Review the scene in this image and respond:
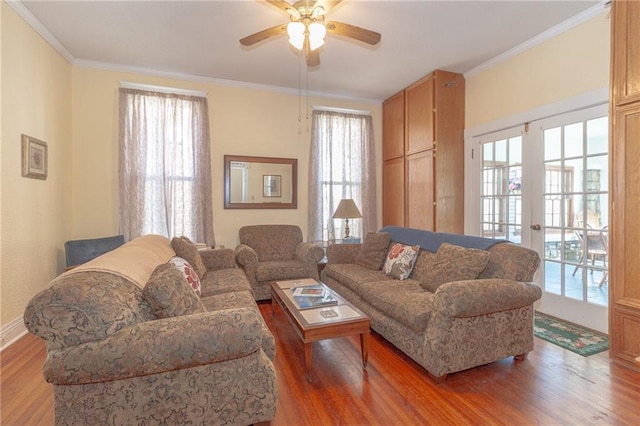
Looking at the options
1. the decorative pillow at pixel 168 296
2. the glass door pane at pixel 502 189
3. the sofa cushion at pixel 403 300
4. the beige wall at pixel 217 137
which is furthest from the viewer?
the beige wall at pixel 217 137

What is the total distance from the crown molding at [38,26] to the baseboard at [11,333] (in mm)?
2682

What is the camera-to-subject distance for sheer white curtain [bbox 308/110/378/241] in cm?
478

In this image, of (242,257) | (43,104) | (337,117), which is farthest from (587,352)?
(43,104)

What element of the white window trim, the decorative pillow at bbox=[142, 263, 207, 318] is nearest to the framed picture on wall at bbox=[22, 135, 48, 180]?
the white window trim

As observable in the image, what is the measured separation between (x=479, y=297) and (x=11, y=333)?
377cm

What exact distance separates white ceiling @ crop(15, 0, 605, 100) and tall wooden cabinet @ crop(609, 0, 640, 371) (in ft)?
2.43

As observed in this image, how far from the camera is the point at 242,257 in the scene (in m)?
3.67

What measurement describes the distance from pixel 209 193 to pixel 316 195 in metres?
1.54

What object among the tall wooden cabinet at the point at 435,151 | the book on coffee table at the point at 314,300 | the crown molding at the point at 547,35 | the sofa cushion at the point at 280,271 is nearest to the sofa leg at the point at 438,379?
the book on coffee table at the point at 314,300

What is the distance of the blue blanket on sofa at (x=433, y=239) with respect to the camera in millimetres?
2633

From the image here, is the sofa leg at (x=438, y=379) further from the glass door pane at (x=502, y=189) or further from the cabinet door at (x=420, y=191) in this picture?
the cabinet door at (x=420, y=191)

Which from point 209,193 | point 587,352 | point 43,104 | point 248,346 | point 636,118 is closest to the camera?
point 248,346

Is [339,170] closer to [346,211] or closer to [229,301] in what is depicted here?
[346,211]

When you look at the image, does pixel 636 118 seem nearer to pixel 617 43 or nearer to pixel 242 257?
pixel 617 43
